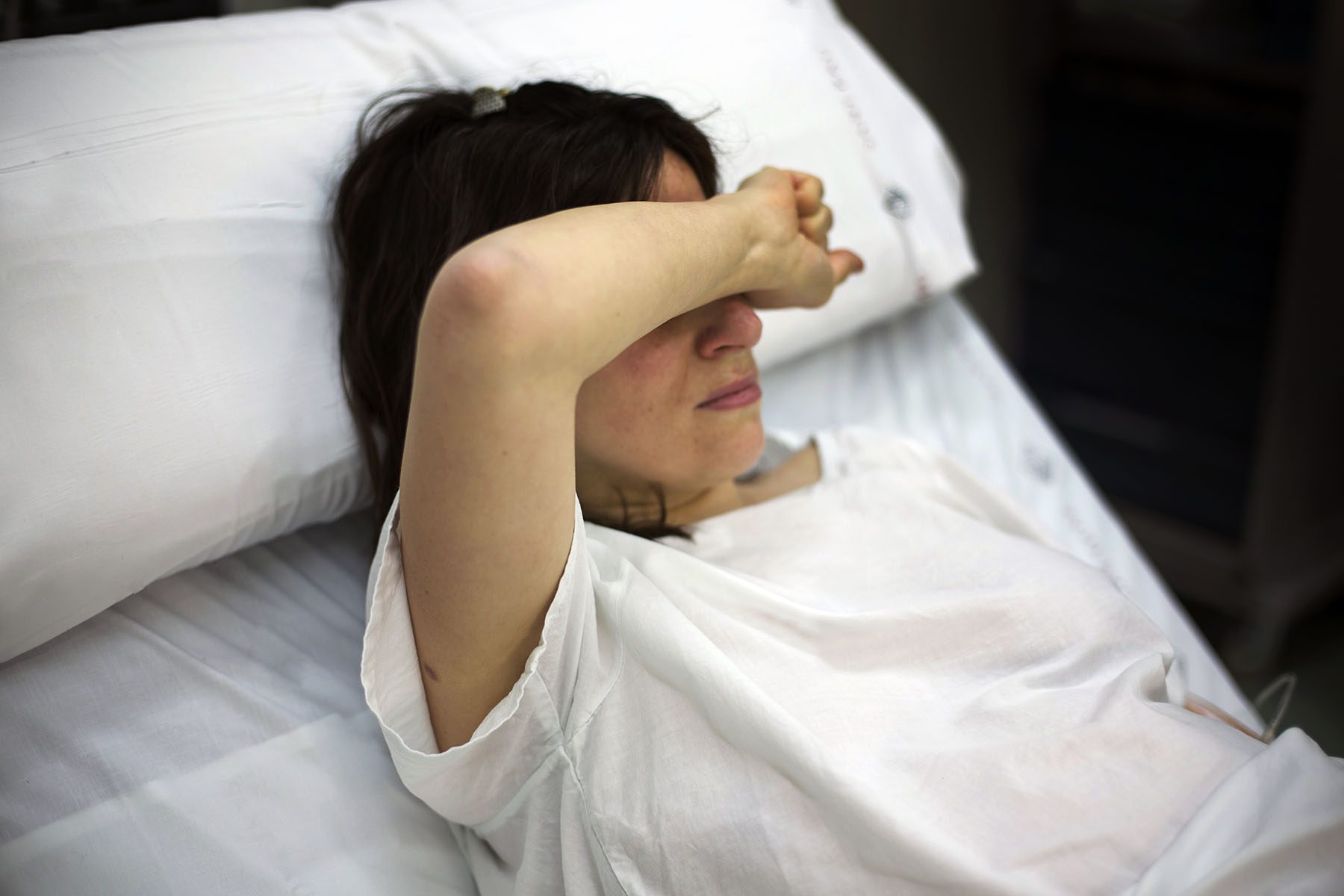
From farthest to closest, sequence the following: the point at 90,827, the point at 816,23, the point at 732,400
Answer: the point at 816,23 < the point at 732,400 < the point at 90,827

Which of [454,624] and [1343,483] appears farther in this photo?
[1343,483]

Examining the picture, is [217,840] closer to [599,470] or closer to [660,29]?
[599,470]

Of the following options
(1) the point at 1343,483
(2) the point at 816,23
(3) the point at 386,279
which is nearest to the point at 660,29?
(2) the point at 816,23

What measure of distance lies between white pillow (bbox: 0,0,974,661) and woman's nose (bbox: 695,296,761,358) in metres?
0.28

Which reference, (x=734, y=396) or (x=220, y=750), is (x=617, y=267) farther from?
(x=220, y=750)

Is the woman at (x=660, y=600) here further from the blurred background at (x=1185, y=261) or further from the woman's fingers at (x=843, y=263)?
the blurred background at (x=1185, y=261)

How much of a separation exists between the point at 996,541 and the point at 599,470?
0.31 m

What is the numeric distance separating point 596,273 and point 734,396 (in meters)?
0.23

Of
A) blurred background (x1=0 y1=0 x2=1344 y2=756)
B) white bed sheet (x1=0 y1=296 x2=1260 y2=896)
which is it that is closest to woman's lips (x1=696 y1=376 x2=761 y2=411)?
white bed sheet (x1=0 y1=296 x2=1260 y2=896)

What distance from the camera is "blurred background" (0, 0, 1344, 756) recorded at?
180 centimetres

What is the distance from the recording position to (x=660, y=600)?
734 millimetres

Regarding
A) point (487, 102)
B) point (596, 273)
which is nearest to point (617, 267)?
point (596, 273)

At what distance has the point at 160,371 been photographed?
78 centimetres

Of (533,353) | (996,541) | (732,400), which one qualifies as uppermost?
(533,353)
